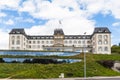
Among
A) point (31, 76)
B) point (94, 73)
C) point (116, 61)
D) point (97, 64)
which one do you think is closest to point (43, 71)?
point (31, 76)

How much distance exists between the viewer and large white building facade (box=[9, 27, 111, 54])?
135000 millimetres

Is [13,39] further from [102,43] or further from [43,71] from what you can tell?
[43,71]

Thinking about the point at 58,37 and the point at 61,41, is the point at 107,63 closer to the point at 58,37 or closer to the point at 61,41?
the point at 61,41

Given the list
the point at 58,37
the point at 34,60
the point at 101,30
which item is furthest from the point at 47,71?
the point at 58,37

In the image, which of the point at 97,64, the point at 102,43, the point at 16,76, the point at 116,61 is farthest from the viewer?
the point at 102,43

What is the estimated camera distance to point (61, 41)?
15075cm

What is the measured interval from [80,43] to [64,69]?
9290cm

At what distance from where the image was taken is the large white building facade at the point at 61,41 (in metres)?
135

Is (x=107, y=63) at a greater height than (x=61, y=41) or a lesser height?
lesser

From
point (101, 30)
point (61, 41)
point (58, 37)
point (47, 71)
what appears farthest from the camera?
point (58, 37)

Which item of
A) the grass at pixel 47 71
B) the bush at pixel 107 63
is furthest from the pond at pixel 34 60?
the grass at pixel 47 71

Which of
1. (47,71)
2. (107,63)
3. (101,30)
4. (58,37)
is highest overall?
(101,30)

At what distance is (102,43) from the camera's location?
13512 centimetres

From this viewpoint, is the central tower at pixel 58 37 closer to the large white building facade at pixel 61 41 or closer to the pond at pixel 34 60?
the large white building facade at pixel 61 41
